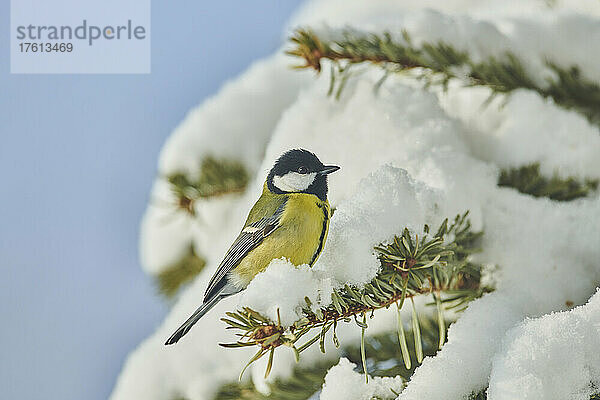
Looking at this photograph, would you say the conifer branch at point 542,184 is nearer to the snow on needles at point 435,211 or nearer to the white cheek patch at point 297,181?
the snow on needles at point 435,211

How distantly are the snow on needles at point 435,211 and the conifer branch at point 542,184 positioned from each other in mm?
11

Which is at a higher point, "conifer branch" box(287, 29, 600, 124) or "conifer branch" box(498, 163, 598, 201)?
"conifer branch" box(287, 29, 600, 124)

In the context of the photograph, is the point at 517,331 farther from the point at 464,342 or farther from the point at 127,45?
the point at 127,45

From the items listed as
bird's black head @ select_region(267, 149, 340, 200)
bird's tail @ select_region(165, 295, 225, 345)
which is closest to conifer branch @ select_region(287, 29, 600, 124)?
bird's black head @ select_region(267, 149, 340, 200)

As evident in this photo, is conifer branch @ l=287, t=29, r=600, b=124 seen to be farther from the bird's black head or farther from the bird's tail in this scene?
the bird's tail

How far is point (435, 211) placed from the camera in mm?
488

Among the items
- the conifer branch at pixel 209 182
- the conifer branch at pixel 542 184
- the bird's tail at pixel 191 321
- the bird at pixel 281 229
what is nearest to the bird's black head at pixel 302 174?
the bird at pixel 281 229

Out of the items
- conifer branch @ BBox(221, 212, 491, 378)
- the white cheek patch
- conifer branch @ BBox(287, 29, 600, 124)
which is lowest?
conifer branch @ BBox(221, 212, 491, 378)

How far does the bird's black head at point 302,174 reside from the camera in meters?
0.45

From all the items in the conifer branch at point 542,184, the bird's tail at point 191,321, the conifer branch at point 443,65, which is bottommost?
the bird's tail at point 191,321

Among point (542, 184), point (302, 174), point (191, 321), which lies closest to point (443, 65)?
point (542, 184)

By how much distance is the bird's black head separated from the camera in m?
0.45

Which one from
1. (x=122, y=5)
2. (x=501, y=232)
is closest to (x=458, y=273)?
(x=501, y=232)

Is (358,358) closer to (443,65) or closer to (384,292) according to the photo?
(384,292)
